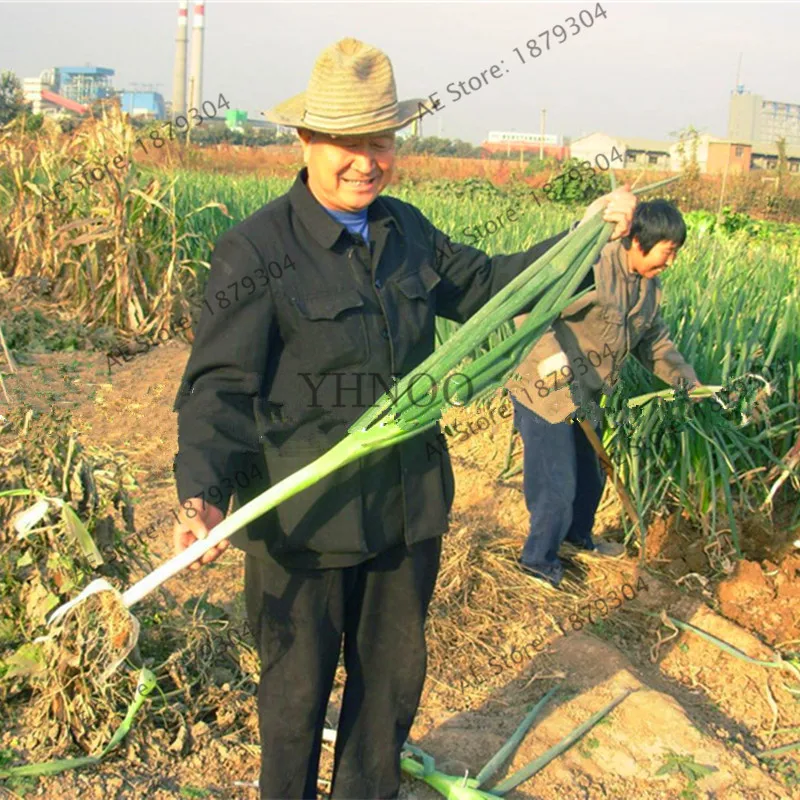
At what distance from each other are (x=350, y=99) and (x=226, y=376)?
22.1 inches

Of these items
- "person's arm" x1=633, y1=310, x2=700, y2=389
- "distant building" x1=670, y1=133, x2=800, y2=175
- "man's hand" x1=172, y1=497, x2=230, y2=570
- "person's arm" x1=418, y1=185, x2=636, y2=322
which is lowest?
"man's hand" x1=172, y1=497, x2=230, y2=570

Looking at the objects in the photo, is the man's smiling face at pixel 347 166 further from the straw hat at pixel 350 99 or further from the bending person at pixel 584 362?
the bending person at pixel 584 362

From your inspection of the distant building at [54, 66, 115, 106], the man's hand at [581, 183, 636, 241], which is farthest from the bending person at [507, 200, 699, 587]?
the distant building at [54, 66, 115, 106]

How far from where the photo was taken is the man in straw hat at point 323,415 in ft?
5.94

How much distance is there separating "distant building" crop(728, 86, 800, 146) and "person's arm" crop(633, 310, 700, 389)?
2253 cm

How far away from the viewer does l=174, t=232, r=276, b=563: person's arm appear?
1.77 m

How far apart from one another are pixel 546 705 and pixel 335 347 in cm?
151

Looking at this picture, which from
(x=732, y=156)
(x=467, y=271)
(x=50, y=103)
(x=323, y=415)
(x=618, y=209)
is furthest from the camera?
(x=50, y=103)

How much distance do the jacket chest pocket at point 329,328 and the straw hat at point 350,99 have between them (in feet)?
1.03

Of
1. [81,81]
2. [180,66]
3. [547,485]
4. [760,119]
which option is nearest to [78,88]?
[81,81]

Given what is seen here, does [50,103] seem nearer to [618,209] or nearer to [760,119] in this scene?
[760,119]

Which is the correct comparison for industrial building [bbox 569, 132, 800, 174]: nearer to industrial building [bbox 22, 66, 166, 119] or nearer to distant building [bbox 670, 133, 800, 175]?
distant building [bbox 670, 133, 800, 175]

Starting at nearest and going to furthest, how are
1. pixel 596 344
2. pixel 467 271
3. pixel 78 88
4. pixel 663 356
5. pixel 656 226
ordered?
pixel 467 271
pixel 656 226
pixel 596 344
pixel 663 356
pixel 78 88

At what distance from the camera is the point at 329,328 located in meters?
1.88
